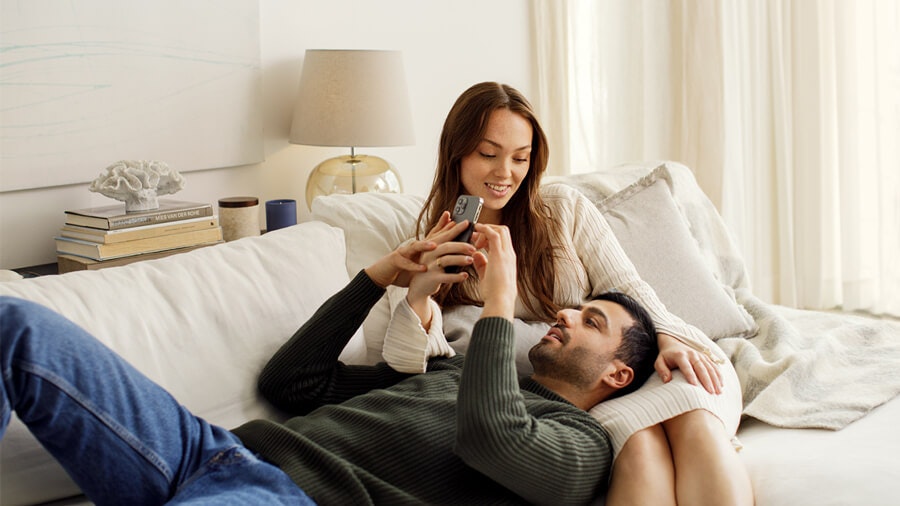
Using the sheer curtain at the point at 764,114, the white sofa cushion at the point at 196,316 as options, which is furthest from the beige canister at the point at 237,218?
the sheer curtain at the point at 764,114

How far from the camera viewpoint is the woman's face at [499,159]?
78.4 inches

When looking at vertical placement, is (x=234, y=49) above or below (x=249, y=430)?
above

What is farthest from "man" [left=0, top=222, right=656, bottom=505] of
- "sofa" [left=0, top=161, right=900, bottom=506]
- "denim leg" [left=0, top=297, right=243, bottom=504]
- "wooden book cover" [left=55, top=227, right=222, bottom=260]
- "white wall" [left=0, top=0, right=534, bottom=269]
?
"white wall" [left=0, top=0, right=534, bottom=269]

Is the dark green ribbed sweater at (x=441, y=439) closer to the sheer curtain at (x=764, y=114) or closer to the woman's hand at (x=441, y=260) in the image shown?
the woman's hand at (x=441, y=260)

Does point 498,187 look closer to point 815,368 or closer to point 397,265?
point 397,265

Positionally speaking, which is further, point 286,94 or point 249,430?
point 286,94

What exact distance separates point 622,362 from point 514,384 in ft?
1.22

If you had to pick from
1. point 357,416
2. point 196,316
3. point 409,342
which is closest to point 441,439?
point 357,416

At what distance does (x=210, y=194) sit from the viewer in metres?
2.72

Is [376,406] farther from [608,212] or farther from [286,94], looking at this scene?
[286,94]

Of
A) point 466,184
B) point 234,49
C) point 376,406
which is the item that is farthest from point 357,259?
point 234,49

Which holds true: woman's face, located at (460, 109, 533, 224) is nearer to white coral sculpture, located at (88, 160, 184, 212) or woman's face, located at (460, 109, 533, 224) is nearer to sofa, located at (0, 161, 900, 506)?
sofa, located at (0, 161, 900, 506)

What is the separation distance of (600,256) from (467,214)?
491 millimetres

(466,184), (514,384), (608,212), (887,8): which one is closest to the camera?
(514,384)
